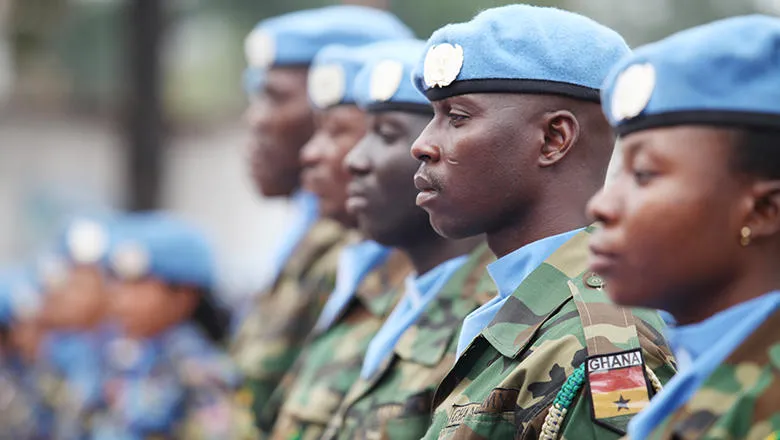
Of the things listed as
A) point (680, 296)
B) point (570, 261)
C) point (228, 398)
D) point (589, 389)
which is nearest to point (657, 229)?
point (680, 296)

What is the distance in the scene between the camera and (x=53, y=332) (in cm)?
826

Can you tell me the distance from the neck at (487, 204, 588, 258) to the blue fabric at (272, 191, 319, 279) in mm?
2941

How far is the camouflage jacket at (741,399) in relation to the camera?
239 centimetres

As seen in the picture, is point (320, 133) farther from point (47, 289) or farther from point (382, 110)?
point (47, 289)

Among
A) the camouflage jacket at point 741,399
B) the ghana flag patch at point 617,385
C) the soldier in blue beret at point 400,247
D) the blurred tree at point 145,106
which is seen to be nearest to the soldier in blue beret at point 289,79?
the soldier in blue beret at point 400,247

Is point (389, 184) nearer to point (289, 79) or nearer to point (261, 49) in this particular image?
point (289, 79)

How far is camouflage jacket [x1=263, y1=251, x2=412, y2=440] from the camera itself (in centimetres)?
483

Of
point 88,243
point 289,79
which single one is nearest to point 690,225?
point 289,79

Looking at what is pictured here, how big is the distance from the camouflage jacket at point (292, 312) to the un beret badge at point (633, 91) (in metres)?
3.49

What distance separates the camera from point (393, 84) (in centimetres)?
438

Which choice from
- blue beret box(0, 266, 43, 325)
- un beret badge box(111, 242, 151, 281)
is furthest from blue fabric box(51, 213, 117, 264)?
blue beret box(0, 266, 43, 325)

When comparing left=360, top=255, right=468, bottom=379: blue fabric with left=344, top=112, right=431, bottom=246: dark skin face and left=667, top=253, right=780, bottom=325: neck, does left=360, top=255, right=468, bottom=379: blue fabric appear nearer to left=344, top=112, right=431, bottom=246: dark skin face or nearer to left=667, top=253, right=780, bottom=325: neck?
left=344, top=112, right=431, bottom=246: dark skin face

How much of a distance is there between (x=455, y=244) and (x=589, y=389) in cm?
148

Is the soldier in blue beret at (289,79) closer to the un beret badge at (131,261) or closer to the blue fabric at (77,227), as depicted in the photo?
the un beret badge at (131,261)
